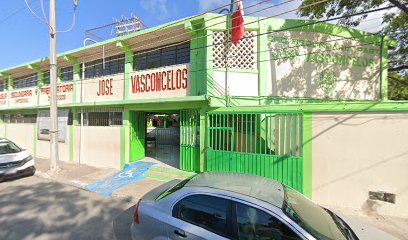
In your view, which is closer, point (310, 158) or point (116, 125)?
point (310, 158)

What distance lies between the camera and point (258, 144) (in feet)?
20.9

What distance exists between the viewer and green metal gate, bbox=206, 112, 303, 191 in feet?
19.1

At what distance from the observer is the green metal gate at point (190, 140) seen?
25.1 ft

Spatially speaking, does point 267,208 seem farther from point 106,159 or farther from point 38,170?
point 38,170

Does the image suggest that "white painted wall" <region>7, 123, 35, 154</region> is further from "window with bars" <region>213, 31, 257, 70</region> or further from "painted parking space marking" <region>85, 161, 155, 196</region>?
"window with bars" <region>213, 31, 257, 70</region>

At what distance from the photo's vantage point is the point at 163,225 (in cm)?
285

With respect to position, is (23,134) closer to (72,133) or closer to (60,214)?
(72,133)

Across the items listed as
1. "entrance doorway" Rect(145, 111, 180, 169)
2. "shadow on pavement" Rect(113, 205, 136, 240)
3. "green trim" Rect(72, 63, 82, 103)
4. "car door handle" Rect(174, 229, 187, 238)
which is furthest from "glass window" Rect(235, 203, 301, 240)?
"green trim" Rect(72, 63, 82, 103)

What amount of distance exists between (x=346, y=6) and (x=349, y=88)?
3242 millimetres

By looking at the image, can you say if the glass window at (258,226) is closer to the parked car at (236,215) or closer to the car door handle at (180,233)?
the parked car at (236,215)

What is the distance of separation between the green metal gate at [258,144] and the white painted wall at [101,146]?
4.44 m

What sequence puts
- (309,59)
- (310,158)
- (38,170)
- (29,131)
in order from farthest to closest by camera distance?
(29,131) < (38,170) < (309,59) < (310,158)

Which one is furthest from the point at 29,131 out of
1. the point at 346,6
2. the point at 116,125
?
the point at 346,6

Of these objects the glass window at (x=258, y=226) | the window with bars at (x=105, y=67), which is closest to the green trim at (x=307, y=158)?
the glass window at (x=258, y=226)
